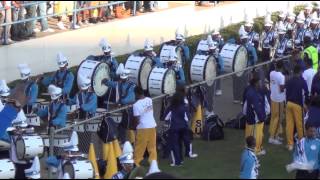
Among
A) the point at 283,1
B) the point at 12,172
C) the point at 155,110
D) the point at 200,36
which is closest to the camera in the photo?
the point at 12,172

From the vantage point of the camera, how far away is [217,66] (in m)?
19.0

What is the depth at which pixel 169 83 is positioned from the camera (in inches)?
686

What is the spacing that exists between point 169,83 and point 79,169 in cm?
457

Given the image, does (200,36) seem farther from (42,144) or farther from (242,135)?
(42,144)

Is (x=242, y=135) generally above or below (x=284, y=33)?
below

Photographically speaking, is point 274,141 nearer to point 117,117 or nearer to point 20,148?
point 117,117

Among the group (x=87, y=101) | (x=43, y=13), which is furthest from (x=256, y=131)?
(x=43, y=13)

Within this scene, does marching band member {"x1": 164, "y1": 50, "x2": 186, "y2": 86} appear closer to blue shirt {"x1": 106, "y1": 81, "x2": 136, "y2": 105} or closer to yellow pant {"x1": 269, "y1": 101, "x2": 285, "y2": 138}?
blue shirt {"x1": 106, "y1": 81, "x2": 136, "y2": 105}

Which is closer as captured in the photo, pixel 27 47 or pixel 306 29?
pixel 27 47

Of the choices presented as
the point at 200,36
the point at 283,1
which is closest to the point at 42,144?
the point at 200,36

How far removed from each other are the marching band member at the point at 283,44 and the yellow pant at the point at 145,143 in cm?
498

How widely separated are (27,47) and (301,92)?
5.97 m

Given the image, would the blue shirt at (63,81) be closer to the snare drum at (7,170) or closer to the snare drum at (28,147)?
the snare drum at (28,147)

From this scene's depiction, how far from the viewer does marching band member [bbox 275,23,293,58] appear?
19969mm
